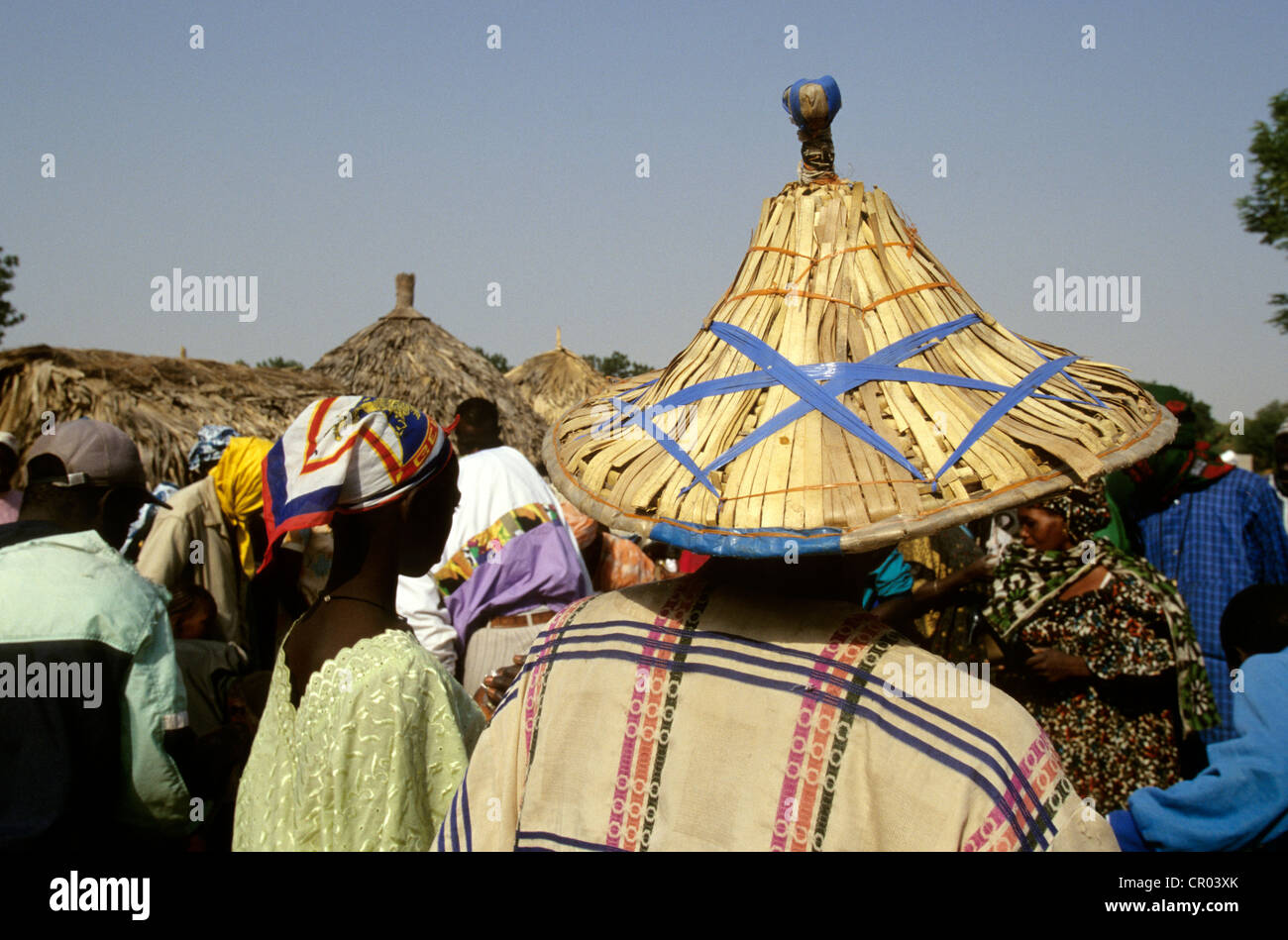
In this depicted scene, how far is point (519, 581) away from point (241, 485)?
2.27 meters

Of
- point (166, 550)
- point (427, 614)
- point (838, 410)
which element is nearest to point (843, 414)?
point (838, 410)

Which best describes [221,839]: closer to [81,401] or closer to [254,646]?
[254,646]

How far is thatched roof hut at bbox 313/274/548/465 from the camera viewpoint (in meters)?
10.3

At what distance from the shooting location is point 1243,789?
2.36 metres

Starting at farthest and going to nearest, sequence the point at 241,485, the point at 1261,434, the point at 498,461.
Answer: the point at 1261,434
the point at 241,485
the point at 498,461

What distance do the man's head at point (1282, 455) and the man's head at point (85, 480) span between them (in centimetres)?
616

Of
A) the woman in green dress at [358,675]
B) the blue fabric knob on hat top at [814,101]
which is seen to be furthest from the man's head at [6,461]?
the blue fabric knob on hat top at [814,101]

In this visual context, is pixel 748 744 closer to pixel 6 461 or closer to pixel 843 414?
pixel 843 414

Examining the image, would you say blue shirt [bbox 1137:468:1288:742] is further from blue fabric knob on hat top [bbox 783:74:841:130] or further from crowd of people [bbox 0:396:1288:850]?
blue fabric knob on hat top [bbox 783:74:841:130]

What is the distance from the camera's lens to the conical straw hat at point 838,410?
1.36m

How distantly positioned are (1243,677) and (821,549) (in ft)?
5.95

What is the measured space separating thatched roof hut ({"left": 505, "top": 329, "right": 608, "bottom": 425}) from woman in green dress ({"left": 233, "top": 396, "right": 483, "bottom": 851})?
1234cm
